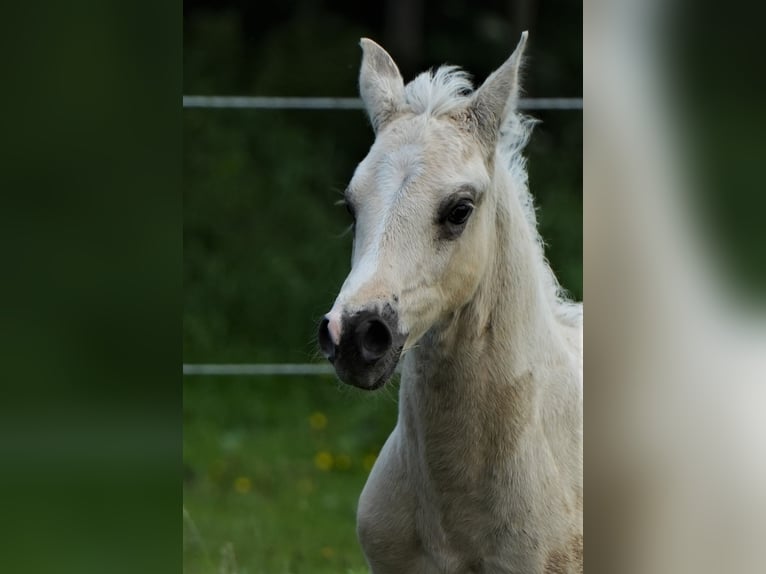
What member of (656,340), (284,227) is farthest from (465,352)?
(284,227)

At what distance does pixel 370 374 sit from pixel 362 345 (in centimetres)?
5

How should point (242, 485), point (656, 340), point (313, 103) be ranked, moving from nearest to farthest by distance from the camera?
point (656, 340) < point (313, 103) < point (242, 485)

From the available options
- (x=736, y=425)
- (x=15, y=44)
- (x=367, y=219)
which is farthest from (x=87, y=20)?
(x=736, y=425)

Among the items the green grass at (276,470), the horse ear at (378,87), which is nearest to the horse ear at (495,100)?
the horse ear at (378,87)

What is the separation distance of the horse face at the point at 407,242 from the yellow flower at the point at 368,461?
69.8 inches

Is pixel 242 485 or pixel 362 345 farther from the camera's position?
pixel 242 485

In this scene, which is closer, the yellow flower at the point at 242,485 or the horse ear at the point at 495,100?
the horse ear at the point at 495,100

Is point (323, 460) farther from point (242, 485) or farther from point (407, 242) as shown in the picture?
point (407, 242)

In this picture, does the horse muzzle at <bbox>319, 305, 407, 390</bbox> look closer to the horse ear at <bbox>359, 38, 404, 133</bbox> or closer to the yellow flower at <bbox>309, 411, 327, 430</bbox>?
the horse ear at <bbox>359, 38, 404, 133</bbox>

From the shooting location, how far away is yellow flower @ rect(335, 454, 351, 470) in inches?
139

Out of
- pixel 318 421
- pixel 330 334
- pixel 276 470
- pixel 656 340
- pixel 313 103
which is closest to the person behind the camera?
pixel 656 340

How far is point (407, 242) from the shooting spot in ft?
5.57

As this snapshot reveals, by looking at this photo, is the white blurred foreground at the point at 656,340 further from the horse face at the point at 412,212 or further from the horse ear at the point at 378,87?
the horse ear at the point at 378,87

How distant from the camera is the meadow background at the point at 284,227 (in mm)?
3396
